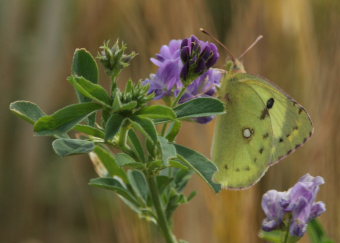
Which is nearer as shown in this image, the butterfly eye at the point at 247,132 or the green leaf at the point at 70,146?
the green leaf at the point at 70,146

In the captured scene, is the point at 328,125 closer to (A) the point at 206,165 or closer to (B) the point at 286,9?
(B) the point at 286,9

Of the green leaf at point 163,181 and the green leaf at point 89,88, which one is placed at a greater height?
the green leaf at point 89,88

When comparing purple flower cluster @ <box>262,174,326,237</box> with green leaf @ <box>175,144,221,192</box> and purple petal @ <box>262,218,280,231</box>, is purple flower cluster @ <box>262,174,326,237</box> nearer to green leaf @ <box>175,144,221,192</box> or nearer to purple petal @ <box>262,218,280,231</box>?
purple petal @ <box>262,218,280,231</box>

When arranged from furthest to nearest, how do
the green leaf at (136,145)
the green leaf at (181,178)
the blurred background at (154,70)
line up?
the blurred background at (154,70)
the green leaf at (181,178)
the green leaf at (136,145)

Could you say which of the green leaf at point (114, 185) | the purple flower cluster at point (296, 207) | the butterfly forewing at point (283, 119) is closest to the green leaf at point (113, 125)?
the green leaf at point (114, 185)

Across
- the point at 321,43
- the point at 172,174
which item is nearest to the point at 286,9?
the point at 321,43

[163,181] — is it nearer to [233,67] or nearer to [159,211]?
[159,211]

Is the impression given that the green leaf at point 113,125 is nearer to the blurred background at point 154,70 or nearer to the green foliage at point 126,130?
the green foliage at point 126,130
